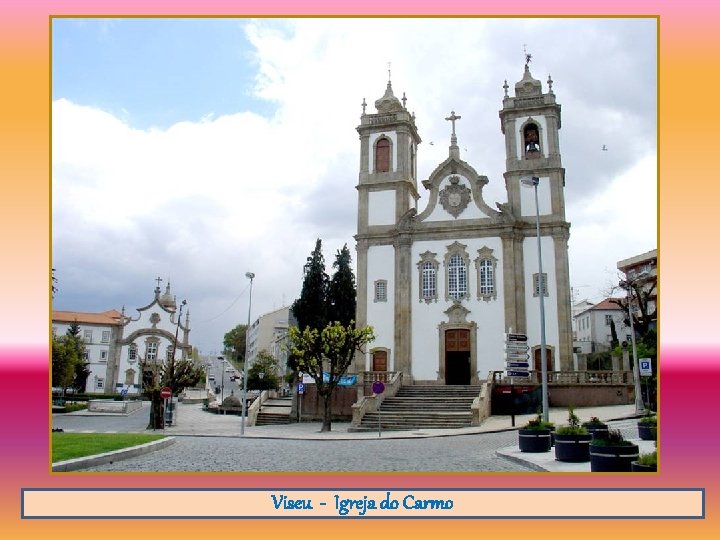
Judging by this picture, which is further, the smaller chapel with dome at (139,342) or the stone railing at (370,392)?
the smaller chapel with dome at (139,342)

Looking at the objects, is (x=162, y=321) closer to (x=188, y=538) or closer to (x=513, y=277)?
(x=513, y=277)

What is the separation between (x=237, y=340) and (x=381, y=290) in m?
A: 78.4

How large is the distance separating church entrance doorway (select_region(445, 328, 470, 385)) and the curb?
21.3 meters

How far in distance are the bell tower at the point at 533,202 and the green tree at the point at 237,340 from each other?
263 feet

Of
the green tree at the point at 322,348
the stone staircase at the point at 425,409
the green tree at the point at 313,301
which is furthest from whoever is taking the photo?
the green tree at the point at 313,301

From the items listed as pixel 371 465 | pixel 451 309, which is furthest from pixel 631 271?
pixel 371 465

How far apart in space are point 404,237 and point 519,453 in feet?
74.4

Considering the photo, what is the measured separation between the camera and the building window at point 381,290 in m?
36.1

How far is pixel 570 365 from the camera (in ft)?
105

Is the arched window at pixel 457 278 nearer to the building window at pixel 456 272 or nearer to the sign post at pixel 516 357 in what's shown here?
the building window at pixel 456 272

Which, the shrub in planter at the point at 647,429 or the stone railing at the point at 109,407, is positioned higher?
the shrub in planter at the point at 647,429

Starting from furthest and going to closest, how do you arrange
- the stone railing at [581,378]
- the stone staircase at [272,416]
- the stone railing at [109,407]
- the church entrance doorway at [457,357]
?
the stone railing at [109,407], the church entrance doorway at [457,357], the stone staircase at [272,416], the stone railing at [581,378]

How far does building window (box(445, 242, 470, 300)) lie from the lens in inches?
1374

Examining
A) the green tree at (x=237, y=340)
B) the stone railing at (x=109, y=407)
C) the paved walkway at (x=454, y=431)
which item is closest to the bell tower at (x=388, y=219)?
the paved walkway at (x=454, y=431)
